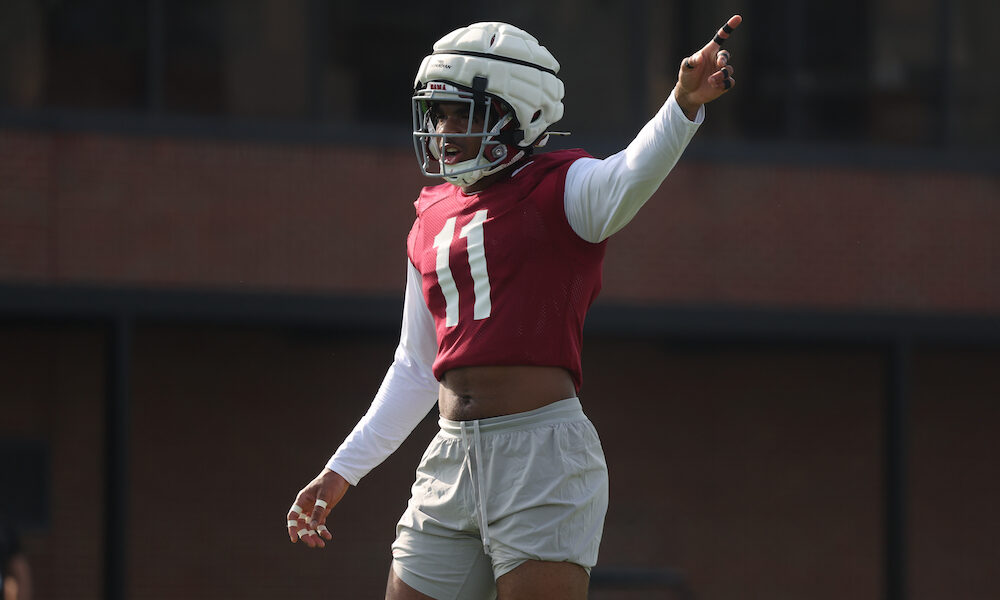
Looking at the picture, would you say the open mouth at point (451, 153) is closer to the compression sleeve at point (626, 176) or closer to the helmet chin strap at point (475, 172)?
the helmet chin strap at point (475, 172)

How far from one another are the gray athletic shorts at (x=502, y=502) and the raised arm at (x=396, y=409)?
1.06 feet

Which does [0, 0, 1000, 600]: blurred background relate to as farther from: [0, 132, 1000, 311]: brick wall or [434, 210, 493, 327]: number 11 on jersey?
[434, 210, 493, 327]: number 11 on jersey

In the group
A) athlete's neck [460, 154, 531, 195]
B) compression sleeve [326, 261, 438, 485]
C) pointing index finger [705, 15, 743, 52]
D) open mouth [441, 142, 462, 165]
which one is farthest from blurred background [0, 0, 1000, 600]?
pointing index finger [705, 15, 743, 52]

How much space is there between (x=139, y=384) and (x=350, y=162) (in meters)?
3.13

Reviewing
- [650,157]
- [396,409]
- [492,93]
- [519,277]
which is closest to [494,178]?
[492,93]

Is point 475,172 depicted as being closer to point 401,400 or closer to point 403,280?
point 401,400

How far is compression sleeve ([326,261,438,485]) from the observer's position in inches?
151

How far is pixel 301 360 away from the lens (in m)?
13.0

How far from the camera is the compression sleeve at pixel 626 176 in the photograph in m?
3.11

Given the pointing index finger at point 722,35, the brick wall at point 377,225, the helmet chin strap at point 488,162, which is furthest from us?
the brick wall at point 377,225

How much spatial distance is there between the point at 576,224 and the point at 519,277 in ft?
0.60

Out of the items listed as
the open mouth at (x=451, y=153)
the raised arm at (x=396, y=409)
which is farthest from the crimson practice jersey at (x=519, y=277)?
the raised arm at (x=396, y=409)

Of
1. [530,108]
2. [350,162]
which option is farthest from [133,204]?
[530,108]

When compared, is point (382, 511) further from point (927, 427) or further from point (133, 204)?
point (927, 427)
